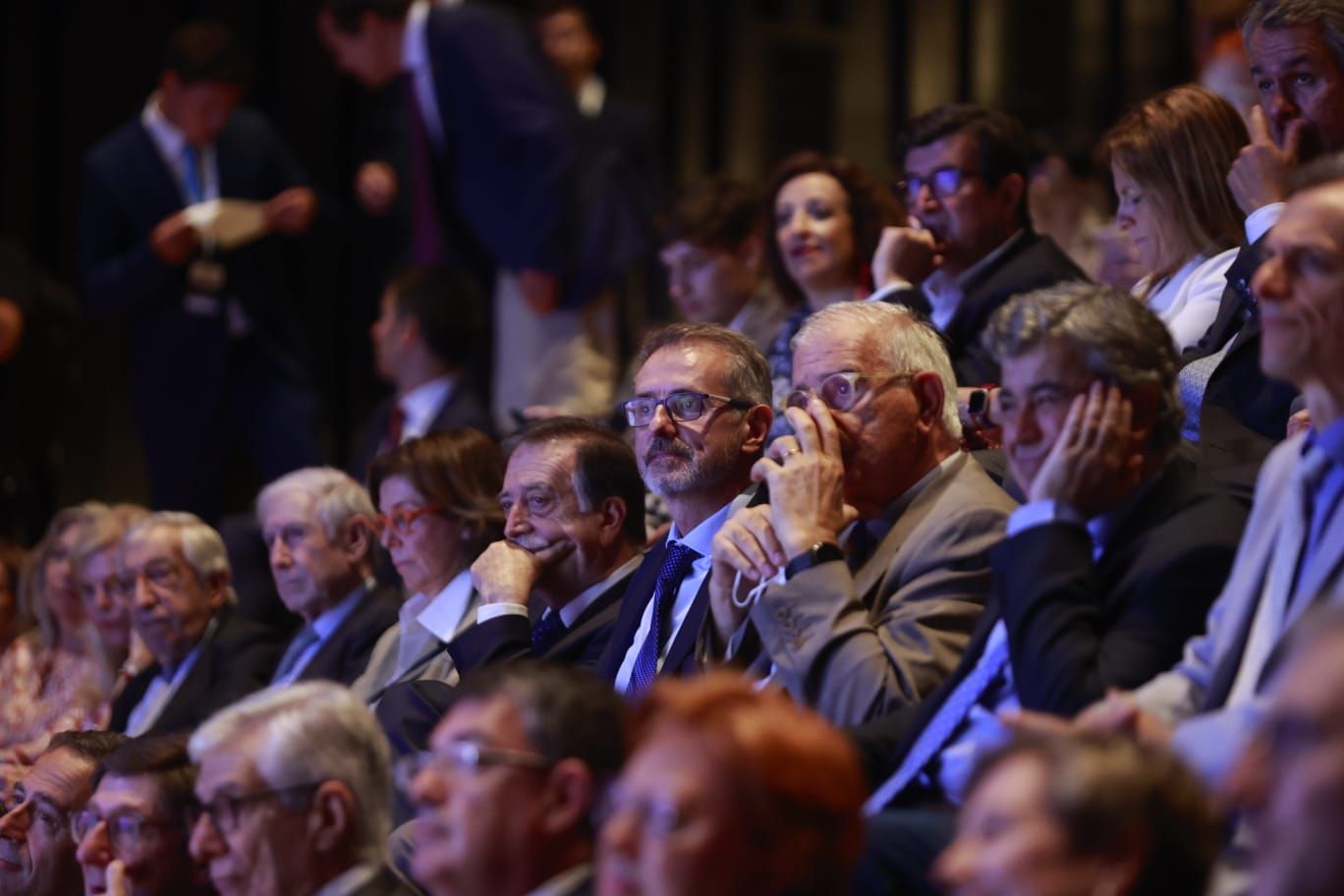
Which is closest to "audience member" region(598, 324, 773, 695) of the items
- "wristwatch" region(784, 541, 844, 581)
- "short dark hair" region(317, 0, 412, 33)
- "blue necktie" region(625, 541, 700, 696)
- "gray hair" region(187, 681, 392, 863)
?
"blue necktie" region(625, 541, 700, 696)

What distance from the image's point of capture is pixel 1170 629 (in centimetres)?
258

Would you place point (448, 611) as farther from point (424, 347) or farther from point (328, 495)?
point (424, 347)

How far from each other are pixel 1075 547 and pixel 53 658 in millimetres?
3284

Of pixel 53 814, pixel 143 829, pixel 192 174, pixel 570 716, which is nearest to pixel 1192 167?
pixel 570 716

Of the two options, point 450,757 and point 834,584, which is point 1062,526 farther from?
point 450,757

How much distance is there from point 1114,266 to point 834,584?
7.21ft

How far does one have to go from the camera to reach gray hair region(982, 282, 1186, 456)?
2.65 m

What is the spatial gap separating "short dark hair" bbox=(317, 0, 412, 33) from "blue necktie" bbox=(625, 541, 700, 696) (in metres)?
3.14

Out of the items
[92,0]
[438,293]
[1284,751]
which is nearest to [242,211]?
[438,293]

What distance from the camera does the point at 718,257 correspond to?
5215 mm

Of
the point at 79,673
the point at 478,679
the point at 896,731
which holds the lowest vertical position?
the point at 79,673

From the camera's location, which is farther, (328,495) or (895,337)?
(328,495)

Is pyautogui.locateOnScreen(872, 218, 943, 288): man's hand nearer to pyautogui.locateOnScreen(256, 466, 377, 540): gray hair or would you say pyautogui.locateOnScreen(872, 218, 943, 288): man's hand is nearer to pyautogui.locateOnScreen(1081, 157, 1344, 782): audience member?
pyautogui.locateOnScreen(256, 466, 377, 540): gray hair

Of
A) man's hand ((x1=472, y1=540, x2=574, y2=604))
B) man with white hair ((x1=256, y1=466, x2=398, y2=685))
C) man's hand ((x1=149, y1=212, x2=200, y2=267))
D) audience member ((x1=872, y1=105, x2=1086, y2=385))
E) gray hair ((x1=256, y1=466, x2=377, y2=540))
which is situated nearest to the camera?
man's hand ((x1=472, y1=540, x2=574, y2=604))
